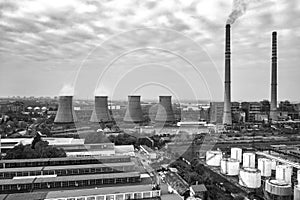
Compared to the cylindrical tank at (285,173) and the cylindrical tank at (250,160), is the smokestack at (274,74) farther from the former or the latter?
the cylindrical tank at (285,173)

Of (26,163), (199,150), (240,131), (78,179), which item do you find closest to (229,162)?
(199,150)

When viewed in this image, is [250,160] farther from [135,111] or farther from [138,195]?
[138,195]

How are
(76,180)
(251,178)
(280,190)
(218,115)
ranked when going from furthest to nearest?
(218,115), (251,178), (280,190), (76,180)

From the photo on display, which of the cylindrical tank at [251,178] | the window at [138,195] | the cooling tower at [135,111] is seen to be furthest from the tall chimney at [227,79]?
the window at [138,195]

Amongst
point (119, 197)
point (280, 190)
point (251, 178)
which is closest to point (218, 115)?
point (251, 178)

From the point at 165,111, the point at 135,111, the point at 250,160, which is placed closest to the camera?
the point at 250,160

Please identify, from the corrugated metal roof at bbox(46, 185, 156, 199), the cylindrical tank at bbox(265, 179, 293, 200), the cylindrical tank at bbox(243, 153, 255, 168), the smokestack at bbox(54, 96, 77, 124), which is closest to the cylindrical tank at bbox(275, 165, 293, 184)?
the cylindrical tank at bbox(265, 179, 293, 200)

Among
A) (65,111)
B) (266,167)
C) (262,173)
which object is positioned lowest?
(262,173)

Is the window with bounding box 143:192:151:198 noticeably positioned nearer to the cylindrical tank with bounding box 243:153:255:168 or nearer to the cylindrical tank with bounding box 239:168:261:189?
the cylindrical tank with bounding box 239:168:261:189
